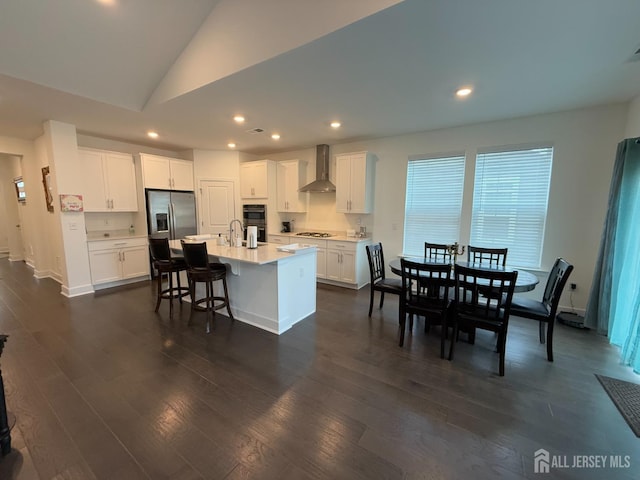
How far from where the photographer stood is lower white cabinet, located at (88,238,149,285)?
457 cm

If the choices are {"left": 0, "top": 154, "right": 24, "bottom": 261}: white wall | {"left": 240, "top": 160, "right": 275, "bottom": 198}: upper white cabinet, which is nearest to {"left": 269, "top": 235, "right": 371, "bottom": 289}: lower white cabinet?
{"left": 240, "top": 160, "right": 275, "bottom": 198}: upper white cabinet

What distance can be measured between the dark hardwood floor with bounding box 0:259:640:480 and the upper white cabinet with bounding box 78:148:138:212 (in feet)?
7.57

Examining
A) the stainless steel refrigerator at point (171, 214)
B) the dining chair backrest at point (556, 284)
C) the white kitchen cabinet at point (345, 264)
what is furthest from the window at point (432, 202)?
the stainless steel refrigerator at point (171, 214)

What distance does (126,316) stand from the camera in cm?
350

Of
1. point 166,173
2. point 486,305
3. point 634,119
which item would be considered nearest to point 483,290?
point 486,305

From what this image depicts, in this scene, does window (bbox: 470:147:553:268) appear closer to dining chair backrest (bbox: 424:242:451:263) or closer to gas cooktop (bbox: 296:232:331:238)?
dining chair backrest (bbox: 424:242:451:263)

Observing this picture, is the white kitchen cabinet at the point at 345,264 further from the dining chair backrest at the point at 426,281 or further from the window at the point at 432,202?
the dining chair backrest at the point at 426,281

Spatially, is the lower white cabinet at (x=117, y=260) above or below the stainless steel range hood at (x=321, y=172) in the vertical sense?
below

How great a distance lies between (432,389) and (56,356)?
3530 mm

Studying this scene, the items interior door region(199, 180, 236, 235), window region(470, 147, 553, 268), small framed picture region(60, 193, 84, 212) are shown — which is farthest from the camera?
interior door region(199, 180, 236, 235)

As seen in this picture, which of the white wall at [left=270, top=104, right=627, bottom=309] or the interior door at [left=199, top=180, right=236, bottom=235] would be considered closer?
the white wall at [left=270, top=104, right=627, bottom=309]

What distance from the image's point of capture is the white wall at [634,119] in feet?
9.61

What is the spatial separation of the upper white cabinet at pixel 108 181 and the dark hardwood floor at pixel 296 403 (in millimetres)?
2306

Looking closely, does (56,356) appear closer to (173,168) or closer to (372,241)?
(173,168)
